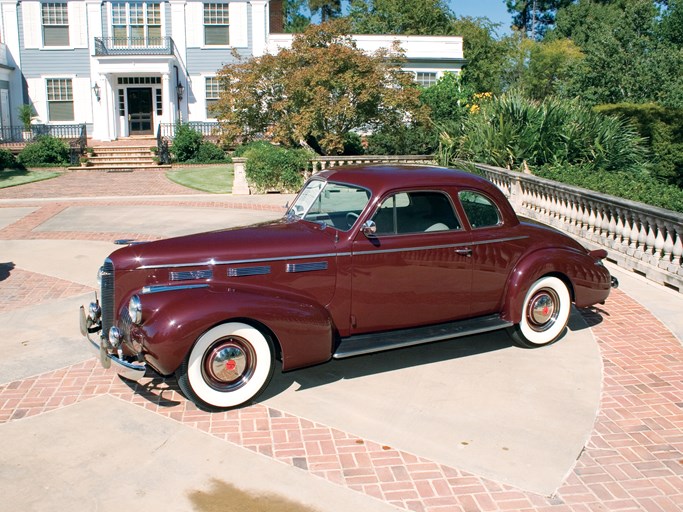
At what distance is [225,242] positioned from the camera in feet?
19.2

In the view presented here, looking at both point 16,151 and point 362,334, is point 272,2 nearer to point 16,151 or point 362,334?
point 16,151

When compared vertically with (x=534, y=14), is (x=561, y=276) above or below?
below

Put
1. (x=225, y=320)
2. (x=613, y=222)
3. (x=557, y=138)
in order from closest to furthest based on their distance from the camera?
(x=225, y=320), (x=613, y=222), (x=557, y=138)

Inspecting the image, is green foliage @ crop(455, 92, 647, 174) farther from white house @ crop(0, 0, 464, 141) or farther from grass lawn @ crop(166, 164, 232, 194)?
white house @ crop(0, 0, 464, 141)

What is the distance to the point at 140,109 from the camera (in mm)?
30297

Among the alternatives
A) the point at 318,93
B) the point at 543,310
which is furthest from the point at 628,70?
the point at 543,310

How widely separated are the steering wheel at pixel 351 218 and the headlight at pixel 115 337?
219cm

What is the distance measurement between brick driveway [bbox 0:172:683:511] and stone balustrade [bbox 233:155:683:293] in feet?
7.18

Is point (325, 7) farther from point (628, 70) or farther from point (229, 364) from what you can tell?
point (229, 364)

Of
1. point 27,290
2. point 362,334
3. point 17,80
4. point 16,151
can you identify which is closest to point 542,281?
point 362,334

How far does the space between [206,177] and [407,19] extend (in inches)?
1077

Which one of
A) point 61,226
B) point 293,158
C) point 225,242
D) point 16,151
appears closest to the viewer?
point 225,242

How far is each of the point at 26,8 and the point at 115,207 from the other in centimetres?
1829

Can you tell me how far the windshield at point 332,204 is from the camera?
6246 millimetres
